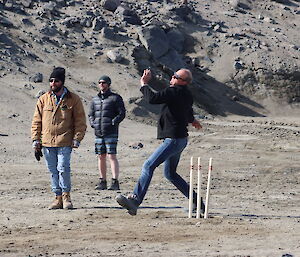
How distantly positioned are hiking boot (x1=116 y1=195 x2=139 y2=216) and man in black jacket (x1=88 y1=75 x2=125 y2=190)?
2907mm

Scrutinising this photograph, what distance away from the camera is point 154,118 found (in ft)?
96.0

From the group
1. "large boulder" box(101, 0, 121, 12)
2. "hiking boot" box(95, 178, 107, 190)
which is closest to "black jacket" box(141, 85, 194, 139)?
"hiking boot" box(95, 178, 107, 190)

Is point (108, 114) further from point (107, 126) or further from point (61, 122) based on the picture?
point (61, 122)

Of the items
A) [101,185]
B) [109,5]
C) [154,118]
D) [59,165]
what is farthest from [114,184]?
[109,5]

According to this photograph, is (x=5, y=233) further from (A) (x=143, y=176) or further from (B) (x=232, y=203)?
(B) (x=232, y=203)

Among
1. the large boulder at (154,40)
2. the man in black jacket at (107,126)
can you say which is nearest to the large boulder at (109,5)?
the large boulder at (154,40)

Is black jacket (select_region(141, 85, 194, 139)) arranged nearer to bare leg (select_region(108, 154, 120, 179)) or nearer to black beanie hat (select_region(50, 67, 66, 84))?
black beanie hat (select_region(50, 67, 66, 84))

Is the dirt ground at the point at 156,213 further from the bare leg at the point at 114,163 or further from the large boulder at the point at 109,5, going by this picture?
the large boulder at the point at 109,5

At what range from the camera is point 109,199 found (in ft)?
39.1

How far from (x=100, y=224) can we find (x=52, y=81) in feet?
6.80

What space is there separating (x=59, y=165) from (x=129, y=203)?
122cm

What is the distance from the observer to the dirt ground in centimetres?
816

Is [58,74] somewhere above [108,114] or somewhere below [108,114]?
above

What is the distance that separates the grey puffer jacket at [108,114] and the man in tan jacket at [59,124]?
232 cm
